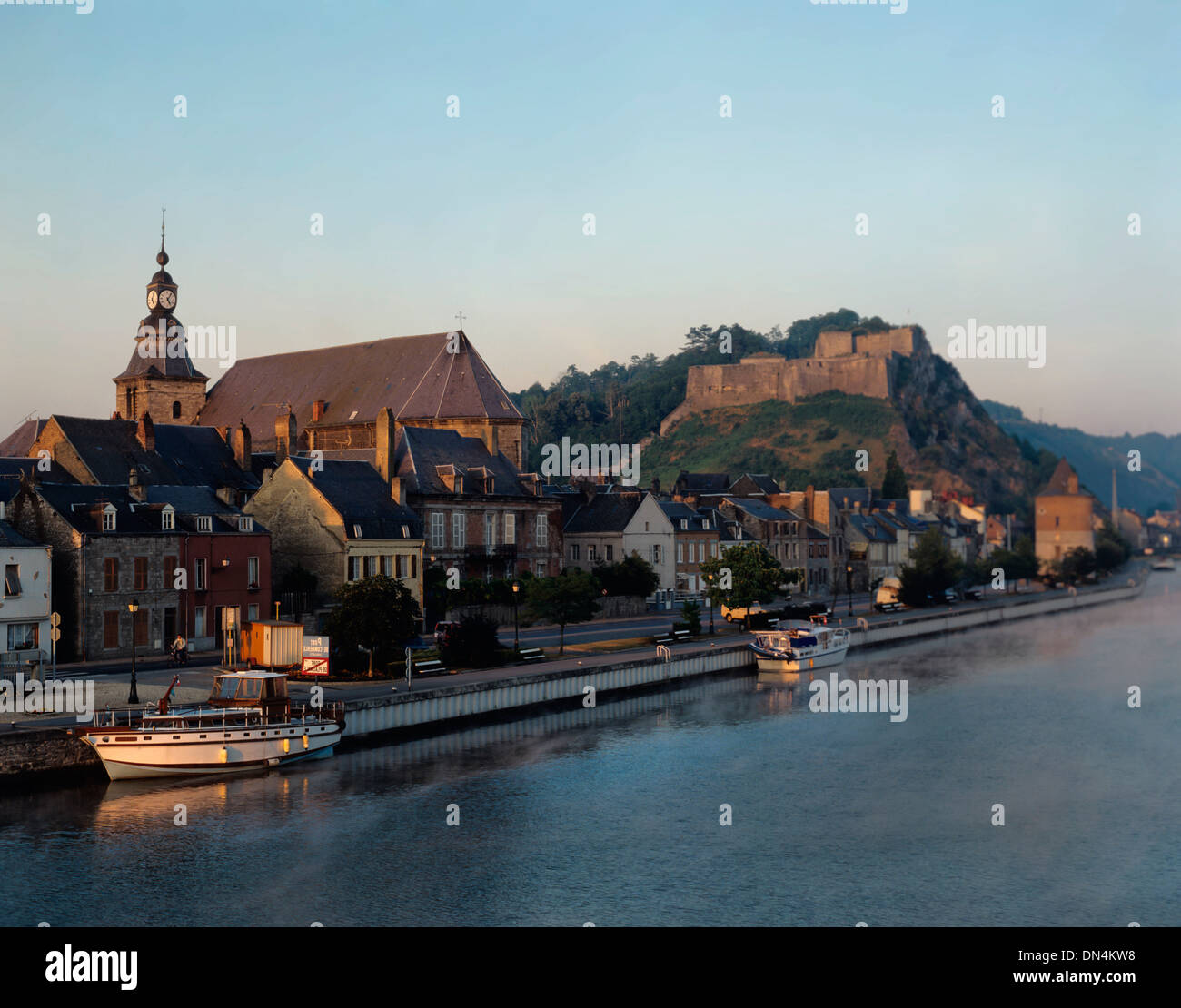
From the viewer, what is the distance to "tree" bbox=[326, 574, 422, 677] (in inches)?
2014

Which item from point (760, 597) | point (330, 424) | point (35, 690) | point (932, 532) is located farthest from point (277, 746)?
point (932, 532)

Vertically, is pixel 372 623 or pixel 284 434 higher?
pixel 284 434

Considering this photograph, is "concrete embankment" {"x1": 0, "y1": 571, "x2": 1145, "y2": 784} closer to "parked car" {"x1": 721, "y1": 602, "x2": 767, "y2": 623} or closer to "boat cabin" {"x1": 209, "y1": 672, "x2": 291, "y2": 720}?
"boat cabin" {"x1": 209, "y1": 672, "x2": 291, "y2": 720}

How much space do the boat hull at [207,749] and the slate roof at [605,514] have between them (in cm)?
5056

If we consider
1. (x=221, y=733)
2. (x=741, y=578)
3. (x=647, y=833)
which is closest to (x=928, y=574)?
(x=741, y=578)

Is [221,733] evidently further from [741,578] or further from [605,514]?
[605,514]

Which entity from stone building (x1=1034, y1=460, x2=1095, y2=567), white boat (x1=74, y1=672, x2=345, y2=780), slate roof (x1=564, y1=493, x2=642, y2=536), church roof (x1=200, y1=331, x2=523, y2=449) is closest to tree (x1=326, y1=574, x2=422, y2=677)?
white boat (x1=74, y1=672, x2=345, y2=780)

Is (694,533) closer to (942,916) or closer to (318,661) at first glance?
(318,661)

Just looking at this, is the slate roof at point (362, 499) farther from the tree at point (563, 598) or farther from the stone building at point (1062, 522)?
the stone building at point (1062, 522)

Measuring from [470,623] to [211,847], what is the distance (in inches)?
980

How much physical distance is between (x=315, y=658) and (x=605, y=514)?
45.1 m

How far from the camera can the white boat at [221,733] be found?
Result: 38594mm

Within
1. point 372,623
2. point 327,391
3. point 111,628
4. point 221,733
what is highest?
point 327,391

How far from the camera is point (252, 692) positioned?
42.0 m
